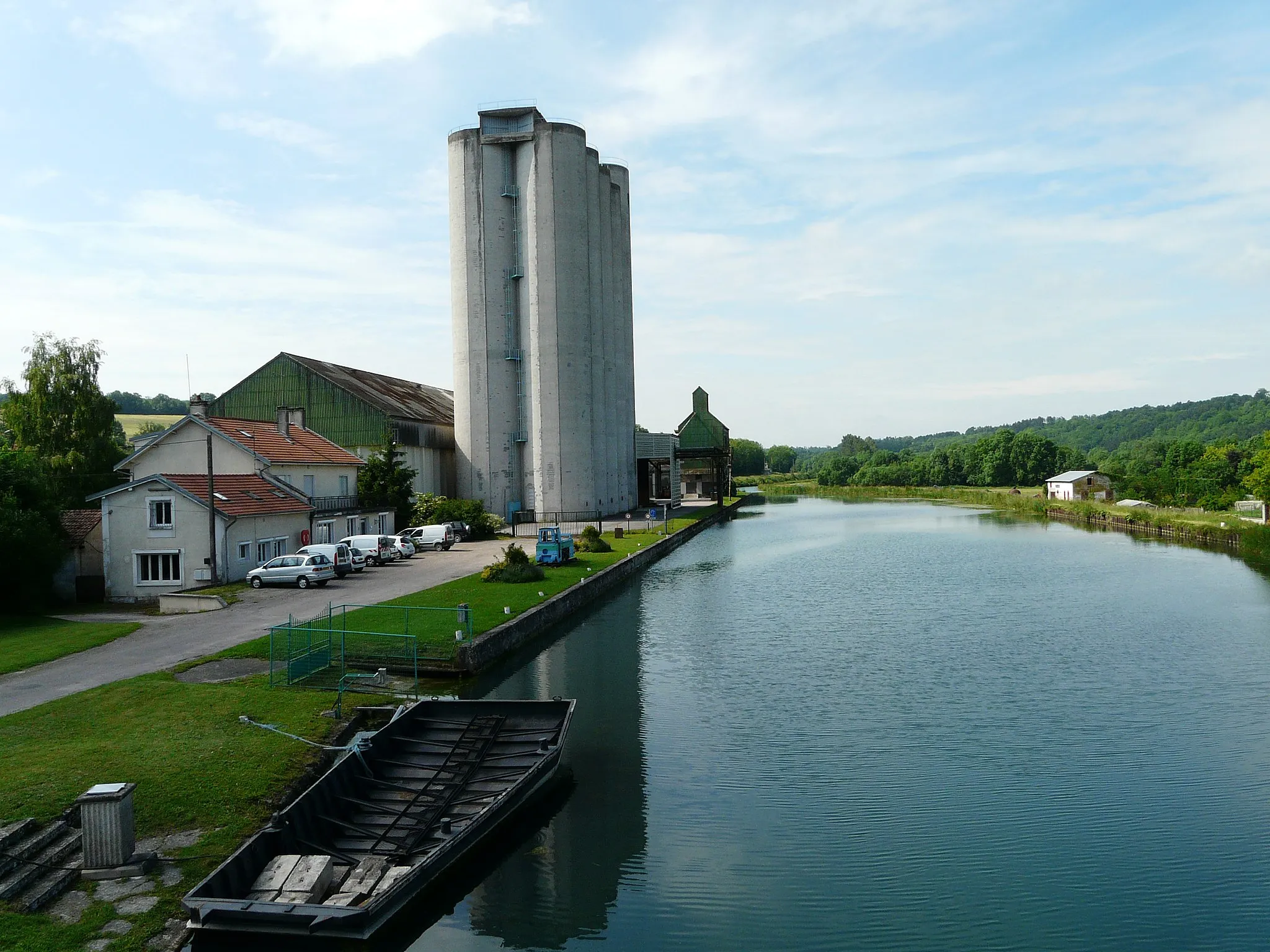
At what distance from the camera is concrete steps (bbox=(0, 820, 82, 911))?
1078cm

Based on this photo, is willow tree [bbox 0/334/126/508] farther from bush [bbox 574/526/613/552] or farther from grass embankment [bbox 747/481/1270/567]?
grass embankment [bbox 747/481/1270/567]

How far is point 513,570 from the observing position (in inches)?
1457

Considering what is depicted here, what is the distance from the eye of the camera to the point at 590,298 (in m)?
70.0

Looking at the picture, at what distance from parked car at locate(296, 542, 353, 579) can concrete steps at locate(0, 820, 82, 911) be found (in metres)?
23.6

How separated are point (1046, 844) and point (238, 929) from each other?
1133 centimetres

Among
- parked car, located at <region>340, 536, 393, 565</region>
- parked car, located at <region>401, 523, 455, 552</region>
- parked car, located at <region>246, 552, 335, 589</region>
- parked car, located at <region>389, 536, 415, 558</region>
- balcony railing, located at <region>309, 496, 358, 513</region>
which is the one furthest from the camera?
parked car, located at <region>401, 523, 455, 552</region>

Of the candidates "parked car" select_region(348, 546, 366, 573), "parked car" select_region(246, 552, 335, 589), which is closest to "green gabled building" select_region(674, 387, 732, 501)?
"parked car" select_region(348, 546, 366, 573)

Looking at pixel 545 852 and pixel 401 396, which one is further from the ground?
pixel 401 396

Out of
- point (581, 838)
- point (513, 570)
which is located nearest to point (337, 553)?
point (513, 570)

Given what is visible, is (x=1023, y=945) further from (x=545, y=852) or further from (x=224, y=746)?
(x=224, y=746)

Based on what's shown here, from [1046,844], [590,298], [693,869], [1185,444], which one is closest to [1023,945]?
[1046,844]

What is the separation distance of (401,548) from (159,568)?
13.9 metres

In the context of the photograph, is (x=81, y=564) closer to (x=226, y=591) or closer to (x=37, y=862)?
(x=226, y=591)

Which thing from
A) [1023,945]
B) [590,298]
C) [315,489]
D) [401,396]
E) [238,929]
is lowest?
[1023,945]
